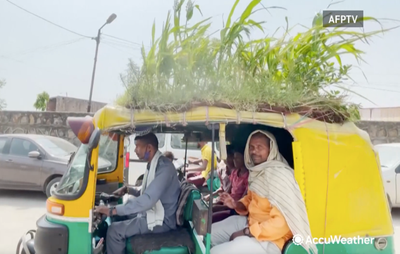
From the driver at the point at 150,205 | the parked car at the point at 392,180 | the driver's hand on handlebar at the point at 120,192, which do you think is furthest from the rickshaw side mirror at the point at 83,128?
the parked car at the point at 392,180

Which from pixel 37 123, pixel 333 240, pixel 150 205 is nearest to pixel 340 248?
pixel 333 240

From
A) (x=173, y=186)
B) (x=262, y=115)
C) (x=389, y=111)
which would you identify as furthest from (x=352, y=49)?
(x=389, y=111)

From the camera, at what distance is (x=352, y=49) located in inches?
104

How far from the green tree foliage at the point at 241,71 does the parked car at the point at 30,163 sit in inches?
235

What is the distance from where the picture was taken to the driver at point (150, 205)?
259 cm

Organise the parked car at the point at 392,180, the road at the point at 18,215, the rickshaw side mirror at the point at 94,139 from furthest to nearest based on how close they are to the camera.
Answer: the parked car at the point at 392,180 < the road at the point at 18,215 < the rickshaw side mirror at the point at 94,139

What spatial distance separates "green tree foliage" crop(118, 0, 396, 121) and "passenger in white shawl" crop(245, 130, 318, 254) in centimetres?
46

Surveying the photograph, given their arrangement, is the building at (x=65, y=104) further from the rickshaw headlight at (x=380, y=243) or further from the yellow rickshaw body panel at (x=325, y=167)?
the rickshaw headlight at (x=380, y=243)

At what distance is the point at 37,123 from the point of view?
12.3 metres

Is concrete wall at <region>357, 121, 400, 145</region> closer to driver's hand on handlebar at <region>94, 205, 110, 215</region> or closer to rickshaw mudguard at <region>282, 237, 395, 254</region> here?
rickshaw mudguard at <region>282, 237, 395, 254</region>

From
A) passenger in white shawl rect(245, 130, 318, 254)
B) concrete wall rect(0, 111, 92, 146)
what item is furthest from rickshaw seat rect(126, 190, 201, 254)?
concrete wall rect(0, 111, 92, 146)

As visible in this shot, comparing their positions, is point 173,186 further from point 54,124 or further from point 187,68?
point 54,124

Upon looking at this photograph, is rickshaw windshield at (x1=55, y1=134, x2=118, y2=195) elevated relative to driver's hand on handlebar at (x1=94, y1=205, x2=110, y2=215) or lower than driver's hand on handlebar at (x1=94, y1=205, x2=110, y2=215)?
elevated

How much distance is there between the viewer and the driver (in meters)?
2.59
